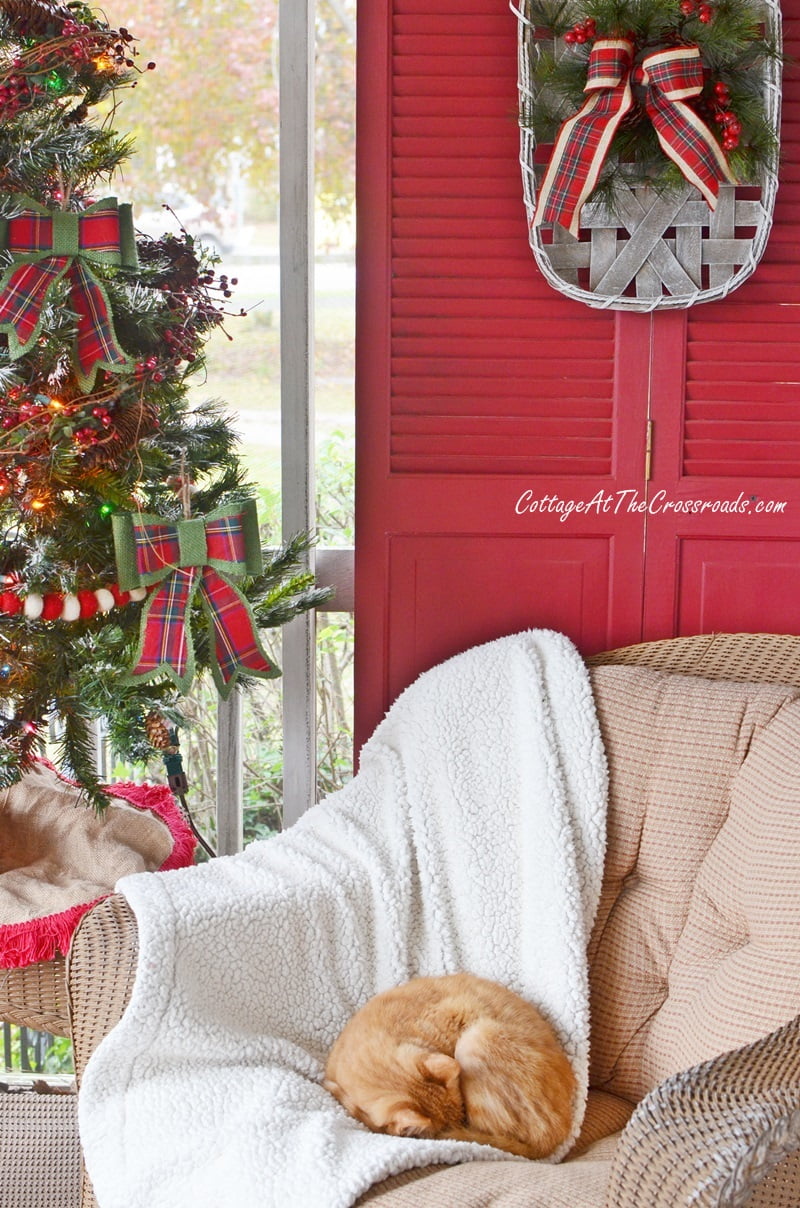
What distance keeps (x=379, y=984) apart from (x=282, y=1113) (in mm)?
347

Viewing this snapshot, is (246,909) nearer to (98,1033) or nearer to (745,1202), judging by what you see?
(98,1033)

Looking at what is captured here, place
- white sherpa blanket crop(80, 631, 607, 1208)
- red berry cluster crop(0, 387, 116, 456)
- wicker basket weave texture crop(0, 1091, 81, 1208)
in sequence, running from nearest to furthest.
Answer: white sherpa blanket crop(80, 631, 607, 1208)
red berry cluster crop(0, 387, 116, 456)
wicker basket weave texture crop(0, 1091, 81, 1208)

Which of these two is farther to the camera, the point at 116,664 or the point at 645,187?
the point at 645,187

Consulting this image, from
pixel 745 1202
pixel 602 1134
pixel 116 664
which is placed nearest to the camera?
pixel 745 1202

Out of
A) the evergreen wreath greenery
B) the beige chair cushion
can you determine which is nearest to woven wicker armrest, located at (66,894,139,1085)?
the beige chair cushion

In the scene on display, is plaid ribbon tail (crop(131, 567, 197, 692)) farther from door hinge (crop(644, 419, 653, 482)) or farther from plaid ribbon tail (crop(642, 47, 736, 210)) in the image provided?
plaid ribbon tail (crop(642, 47, 736, 210))

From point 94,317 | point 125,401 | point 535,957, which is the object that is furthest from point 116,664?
point 535,957

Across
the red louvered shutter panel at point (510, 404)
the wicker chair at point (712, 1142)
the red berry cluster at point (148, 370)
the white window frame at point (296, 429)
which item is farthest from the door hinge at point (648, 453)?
the wicker chair at point (712, 1142)

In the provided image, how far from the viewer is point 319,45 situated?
3.82 m

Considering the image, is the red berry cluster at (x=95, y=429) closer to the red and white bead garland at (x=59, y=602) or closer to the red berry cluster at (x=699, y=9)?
the red and white bead garland at (x=59, y=602)

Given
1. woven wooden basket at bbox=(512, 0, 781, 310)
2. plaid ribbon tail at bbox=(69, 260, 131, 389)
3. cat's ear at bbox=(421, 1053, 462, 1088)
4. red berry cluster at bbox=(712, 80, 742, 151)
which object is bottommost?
cat's ear at bbox=(421, 1053, 462, 1088)

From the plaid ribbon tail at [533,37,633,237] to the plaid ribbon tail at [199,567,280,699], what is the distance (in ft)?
2.52

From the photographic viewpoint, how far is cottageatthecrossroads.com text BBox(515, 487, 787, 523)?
177cm

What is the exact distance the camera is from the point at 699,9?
157 cm
